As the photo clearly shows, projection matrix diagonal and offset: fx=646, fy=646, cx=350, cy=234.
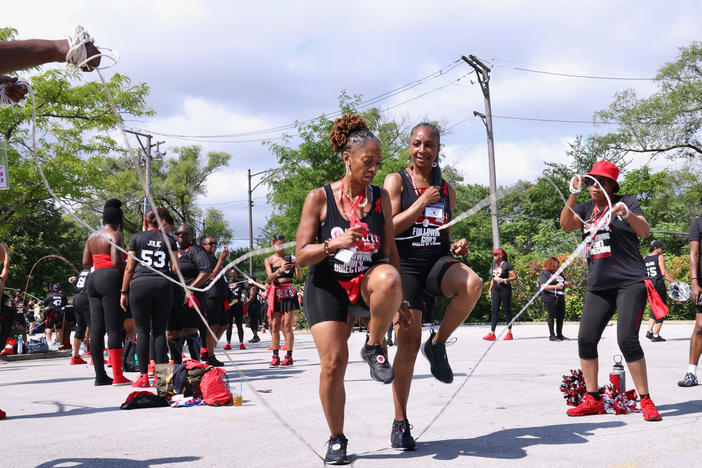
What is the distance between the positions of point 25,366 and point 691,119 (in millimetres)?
34103

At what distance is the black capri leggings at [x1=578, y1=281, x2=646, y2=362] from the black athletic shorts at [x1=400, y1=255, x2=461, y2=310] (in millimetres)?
1567

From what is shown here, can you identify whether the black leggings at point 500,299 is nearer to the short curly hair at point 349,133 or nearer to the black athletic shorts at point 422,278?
the black athletic shorts at point 422,278

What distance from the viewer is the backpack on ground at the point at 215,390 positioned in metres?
6.31

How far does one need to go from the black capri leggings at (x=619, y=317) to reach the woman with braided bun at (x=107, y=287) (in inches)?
207

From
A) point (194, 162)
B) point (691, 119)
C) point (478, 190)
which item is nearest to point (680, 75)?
point (691, 119)

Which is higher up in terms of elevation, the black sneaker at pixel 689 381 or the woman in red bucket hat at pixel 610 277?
the woman in red bucket hat at pixel 610 277

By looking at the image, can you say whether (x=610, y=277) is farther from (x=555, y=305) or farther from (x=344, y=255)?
(x=555, y=305)

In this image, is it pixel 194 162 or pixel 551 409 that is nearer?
pixel 551 409

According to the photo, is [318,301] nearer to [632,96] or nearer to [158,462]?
[158,462]

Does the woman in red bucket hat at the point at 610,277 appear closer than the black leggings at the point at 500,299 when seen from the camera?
Yes

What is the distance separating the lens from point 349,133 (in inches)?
158

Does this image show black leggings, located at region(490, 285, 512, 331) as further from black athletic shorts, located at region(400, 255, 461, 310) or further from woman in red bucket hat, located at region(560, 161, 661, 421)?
black athletic shorts, located at region(400, 255, 461, 310)

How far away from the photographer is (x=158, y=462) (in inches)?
151

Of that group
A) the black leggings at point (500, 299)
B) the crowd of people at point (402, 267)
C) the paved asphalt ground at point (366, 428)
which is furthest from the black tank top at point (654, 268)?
the crowd of people at point (402, 267)
